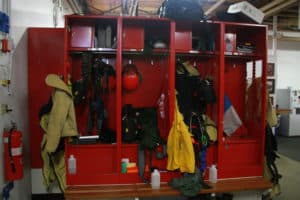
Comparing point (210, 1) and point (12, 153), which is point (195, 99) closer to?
point (12, 153)

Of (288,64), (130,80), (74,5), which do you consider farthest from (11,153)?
(288,64)

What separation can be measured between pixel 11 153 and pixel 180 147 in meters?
1.68

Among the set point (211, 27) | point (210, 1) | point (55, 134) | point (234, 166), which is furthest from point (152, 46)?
point (210, 1)

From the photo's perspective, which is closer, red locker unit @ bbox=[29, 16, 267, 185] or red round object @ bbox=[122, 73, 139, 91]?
red locker unit @ bbox=[29, 16, 267, 185]

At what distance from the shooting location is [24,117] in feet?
10.2

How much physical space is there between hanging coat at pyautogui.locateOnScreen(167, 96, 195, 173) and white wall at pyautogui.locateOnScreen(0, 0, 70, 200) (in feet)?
5.46

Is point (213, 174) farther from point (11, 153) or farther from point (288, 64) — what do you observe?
point (288, 64)

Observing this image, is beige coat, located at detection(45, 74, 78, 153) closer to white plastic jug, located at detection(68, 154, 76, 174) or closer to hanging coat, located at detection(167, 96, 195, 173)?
white plastic jug, located at detection(68, 154, 76, 174)

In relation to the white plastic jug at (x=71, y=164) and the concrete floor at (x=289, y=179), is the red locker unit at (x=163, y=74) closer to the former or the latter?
the white plastic jug at (x=71, y=164)

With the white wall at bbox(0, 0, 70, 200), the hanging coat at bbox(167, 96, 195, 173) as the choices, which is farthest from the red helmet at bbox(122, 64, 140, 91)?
the white wall at bbox(0, 0, 70, 200)

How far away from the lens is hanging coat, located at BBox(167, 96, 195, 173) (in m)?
2.64

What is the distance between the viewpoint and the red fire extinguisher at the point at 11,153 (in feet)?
8.05

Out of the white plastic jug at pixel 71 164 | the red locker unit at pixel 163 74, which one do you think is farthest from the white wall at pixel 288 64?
the white plastic jug at pixel 71 164

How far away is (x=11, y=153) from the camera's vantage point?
2467 mm
